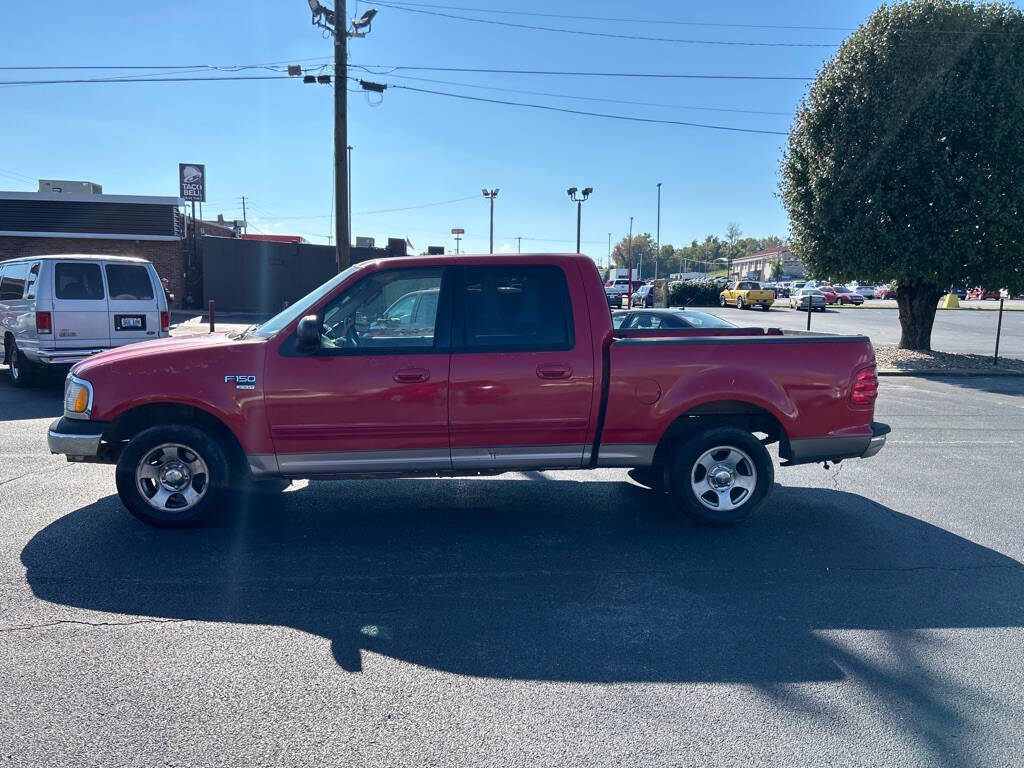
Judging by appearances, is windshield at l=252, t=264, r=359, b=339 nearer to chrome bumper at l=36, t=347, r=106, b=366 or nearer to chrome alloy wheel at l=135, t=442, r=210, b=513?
chrome alloy wheel at l=135, t=442, r=210, b=513

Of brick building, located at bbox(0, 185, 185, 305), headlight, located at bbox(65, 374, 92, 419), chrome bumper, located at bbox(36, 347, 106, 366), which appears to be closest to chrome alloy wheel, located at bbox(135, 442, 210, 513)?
headlight, located at bbox(65, 374, 92, 419)

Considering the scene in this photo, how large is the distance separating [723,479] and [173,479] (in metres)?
4.00

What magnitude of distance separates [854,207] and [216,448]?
15.3m

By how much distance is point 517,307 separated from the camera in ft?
18.5

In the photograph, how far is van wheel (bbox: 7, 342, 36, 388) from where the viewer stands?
12.2 meters

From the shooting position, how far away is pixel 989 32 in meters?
15.8

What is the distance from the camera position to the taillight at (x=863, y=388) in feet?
19.1

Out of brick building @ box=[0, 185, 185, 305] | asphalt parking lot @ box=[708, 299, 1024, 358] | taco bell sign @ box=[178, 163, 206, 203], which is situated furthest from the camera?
taco bell sign @ box=[178, 163, 206, 203]

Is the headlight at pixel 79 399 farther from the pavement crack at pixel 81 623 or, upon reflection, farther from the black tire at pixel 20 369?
the black tire at pixel 20 369

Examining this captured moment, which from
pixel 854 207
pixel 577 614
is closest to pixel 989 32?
pixel 854 207

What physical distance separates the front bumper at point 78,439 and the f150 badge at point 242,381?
969 mm

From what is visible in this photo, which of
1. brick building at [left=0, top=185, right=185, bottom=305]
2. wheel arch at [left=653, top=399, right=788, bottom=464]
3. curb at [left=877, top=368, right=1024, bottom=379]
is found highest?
brick building at [left=0, top=185, right=185, bottom=305]

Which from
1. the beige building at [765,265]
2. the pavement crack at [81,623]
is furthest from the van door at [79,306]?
the beige building at [765,265]

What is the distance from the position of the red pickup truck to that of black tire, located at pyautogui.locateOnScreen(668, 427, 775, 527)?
15 millimetres
